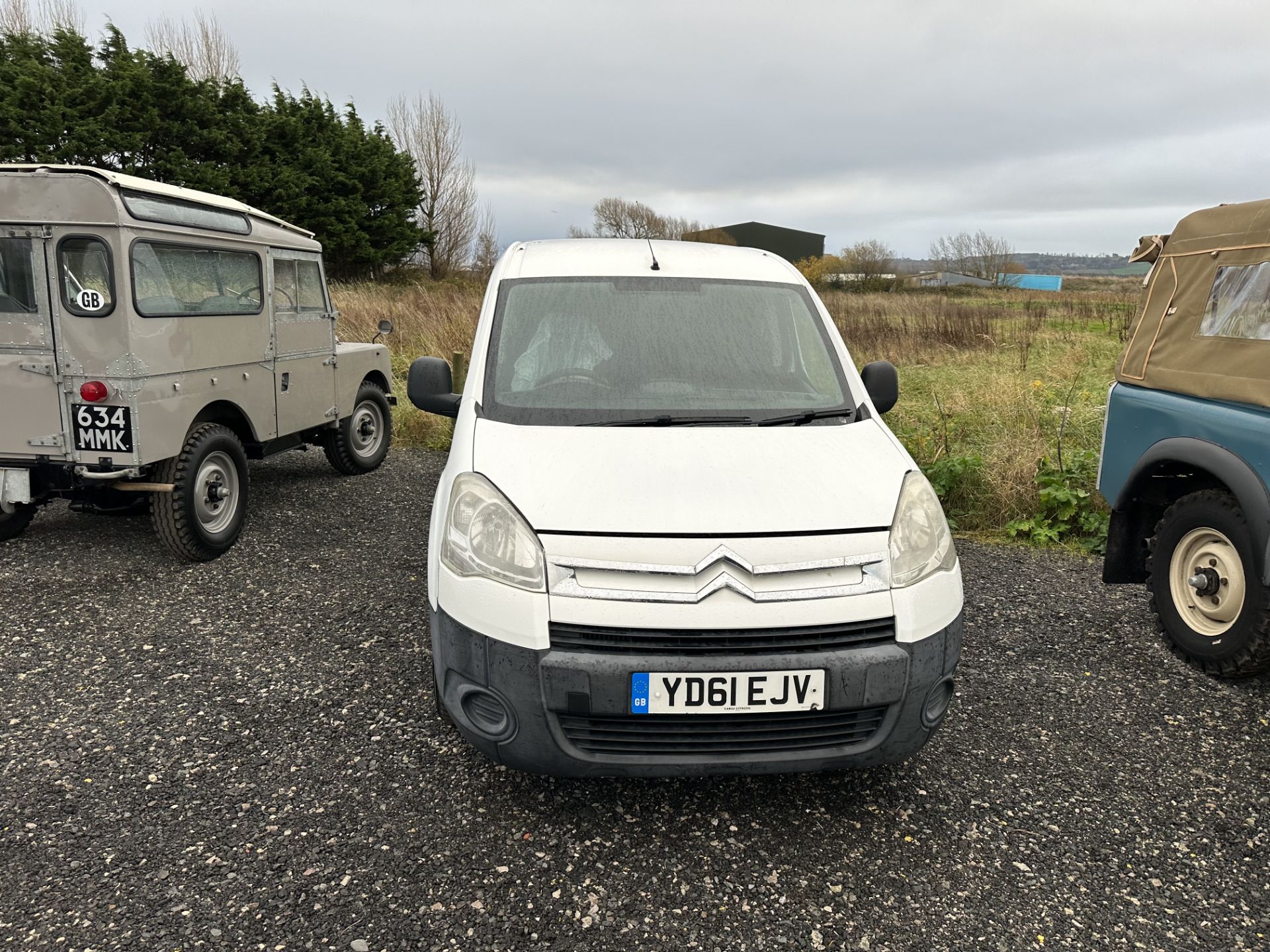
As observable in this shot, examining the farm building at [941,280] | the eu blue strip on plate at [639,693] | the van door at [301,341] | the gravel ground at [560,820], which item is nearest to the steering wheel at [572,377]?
the eu blue strip on plate at [639,693]

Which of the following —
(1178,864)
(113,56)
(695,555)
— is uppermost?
(113,56)

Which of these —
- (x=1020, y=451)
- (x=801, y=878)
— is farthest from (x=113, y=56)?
(x=801, y=878)

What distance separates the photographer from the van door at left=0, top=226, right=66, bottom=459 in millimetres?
4547

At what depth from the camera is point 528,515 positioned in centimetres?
243

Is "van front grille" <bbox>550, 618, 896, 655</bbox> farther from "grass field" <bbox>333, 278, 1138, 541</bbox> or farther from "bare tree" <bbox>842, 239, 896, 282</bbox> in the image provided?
"bare tree" <bbox>842, 239, 896, 282</bbox>

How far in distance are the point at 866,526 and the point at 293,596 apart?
352cm

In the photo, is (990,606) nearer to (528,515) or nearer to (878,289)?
(528,515)

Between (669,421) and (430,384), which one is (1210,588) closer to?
(669,421)

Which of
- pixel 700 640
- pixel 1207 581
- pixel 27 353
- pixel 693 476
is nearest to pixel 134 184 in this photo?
pixel 27 353

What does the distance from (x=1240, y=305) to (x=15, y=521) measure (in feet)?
23.9

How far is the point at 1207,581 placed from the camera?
3615mm

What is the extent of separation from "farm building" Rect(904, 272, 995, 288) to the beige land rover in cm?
3685

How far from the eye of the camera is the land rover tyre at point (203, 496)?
4980 millimetres

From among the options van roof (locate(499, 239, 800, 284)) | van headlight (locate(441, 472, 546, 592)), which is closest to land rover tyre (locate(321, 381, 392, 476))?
van roof (locate(499, 239, 800, 284))
